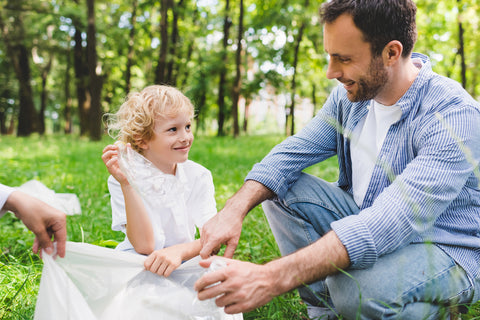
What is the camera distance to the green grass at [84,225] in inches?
83.0

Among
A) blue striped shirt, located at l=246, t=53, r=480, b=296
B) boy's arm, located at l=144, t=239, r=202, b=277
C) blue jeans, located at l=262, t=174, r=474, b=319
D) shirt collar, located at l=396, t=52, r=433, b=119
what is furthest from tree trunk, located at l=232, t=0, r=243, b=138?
blue jeans, located at l=262, t=174, r=474, b=319

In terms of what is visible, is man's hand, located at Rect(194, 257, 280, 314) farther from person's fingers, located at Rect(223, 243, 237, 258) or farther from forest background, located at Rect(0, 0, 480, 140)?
forest background, located at Rect(0, 0, 480, 140)

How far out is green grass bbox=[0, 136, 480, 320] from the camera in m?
2.11

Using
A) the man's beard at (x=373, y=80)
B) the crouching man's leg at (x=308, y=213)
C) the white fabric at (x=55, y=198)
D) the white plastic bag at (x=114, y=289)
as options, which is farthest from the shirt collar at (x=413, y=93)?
the white fabric at (x=55, y=198)

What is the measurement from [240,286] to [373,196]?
1034 mm

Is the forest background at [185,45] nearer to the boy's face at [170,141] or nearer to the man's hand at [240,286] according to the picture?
the boy's face at [170,141]

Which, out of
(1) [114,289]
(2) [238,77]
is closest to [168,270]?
(1) [114,289]

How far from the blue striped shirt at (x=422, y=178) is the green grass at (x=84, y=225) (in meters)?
0.45

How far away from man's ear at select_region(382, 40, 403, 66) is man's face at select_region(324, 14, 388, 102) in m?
0.03

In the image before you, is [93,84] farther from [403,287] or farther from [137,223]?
[403,287]

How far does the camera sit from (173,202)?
7.23 ft

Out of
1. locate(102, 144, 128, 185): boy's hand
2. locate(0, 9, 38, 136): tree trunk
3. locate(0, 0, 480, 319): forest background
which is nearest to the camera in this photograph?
locate(102, 144, 128, 185): boy's hand

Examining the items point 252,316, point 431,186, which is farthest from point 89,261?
point 431,186

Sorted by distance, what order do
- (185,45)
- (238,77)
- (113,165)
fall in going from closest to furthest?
(113,165) → (238,77) → (185,45)
